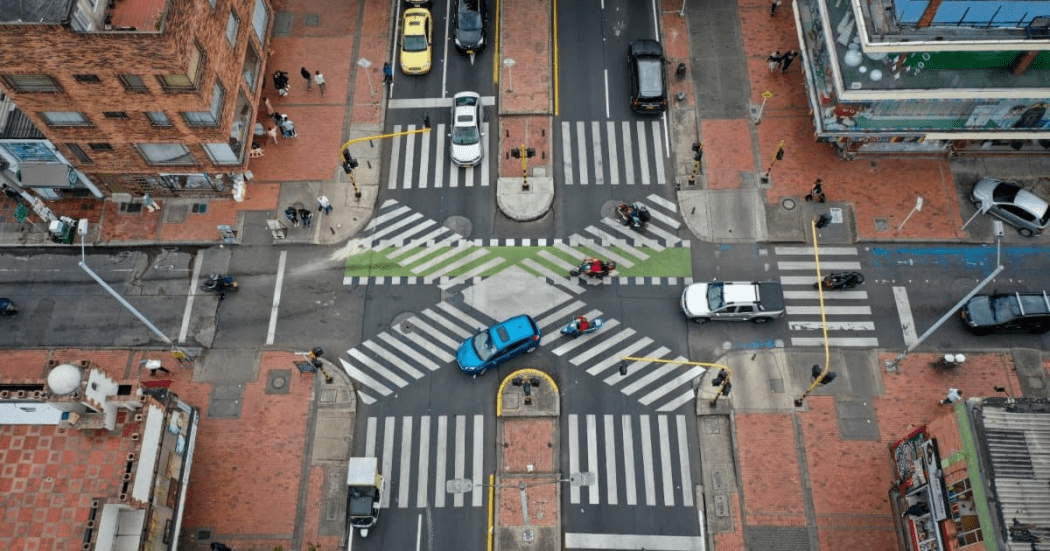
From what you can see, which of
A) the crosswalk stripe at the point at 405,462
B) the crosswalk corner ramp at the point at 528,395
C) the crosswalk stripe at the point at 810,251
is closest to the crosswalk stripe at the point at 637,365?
the crosswalk corner ramp at the point at 528,395

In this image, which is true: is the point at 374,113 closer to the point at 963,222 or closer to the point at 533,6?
the point at 533,6

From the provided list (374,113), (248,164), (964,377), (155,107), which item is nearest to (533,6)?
(374,113)

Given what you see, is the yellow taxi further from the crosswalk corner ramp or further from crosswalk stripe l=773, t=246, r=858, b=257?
crosswalk stripe l=773, t=246, r=858, b=257

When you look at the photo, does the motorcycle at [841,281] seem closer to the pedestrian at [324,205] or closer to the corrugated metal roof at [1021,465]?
the corrugated metal roof at [1021,465]

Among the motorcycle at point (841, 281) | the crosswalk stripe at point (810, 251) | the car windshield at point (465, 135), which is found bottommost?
the motorcycle at point (841, 281)

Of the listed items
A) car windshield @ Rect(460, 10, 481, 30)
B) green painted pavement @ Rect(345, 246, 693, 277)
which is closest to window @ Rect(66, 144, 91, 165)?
green painted pavement @ Rect(345, 246, 693, 277)

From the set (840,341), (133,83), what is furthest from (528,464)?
(133,83)

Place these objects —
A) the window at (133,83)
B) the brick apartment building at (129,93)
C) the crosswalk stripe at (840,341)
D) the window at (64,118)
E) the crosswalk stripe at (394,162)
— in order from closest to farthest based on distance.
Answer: the brick apartment building at (129,93)
the window at (133,83)
the window at (64,118)
the crosswalk stripe at (840,341)
the crosswalk stripe at (394,162)
